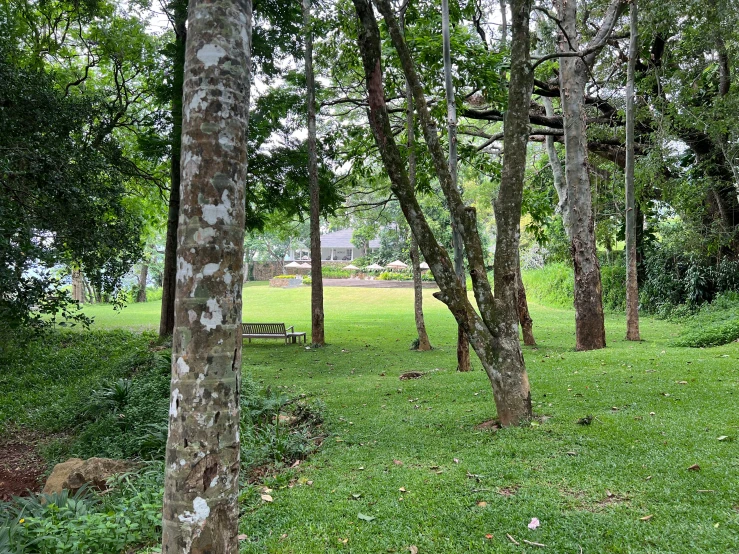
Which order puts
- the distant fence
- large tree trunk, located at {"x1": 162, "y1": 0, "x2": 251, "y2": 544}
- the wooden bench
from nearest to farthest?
1. large tree trunk, located at {"x1": 162, "y1": 0, "x2": 251, "y2": 544}
2. the wooden bench
3. the distant fence

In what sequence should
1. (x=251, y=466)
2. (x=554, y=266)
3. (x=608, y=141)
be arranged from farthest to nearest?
(x=554, y=266) < (x=608, y=141) < (x=251, y=466)

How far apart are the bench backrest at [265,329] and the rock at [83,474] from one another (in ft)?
33.4

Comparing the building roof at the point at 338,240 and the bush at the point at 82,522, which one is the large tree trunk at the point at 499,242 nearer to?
the bush at the point at 82,522

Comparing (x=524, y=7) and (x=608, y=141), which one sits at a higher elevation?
(x=608, y=141)

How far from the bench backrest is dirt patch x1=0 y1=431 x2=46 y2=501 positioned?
8502mm

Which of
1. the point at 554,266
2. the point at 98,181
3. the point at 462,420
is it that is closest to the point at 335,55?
the point at 98,181

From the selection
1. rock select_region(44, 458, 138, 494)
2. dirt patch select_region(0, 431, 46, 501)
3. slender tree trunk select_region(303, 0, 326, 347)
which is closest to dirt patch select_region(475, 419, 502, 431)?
rock select_region(44, 458, 138, 494)

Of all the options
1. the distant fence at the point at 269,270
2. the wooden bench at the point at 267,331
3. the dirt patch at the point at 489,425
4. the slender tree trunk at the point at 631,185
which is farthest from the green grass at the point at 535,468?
the distant fence at the point at 269,270

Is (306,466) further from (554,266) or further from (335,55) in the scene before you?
(554,266)

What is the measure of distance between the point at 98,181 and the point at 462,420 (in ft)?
29.4

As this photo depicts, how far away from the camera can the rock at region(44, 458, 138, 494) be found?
4973 mm

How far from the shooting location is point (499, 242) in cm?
527

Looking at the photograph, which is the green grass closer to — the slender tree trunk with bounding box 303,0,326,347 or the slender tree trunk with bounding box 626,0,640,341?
the slender tree trunk with bounding box 626,0,640,341

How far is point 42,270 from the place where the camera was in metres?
8.84
